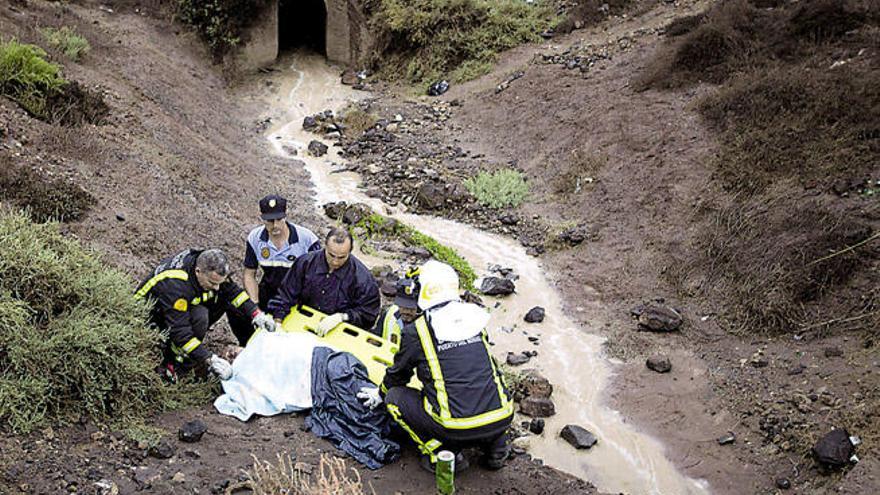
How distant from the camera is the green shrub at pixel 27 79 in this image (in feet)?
34.3

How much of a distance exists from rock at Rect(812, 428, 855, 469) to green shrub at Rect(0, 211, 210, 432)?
484 cm

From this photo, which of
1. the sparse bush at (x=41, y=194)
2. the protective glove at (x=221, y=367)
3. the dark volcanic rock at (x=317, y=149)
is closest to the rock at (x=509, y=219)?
the dark volcanic rock at (x=317, y=149)

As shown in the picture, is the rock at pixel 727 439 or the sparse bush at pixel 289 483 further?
the rock at pixel 727 439

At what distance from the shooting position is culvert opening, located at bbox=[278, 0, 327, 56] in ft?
68.5

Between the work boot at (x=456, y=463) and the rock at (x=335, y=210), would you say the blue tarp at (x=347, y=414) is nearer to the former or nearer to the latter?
the work boot at (x=456, y=463)

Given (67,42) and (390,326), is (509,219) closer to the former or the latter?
(390,326)

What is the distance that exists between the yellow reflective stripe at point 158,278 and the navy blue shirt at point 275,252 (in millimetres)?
1102

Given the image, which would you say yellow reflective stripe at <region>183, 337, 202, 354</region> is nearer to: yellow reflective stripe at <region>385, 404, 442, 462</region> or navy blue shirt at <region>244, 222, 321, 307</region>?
navy blue shirt at <region>244, 222, 321, 307</region>

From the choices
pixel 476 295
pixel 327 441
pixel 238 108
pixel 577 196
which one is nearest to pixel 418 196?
pixel 577 196

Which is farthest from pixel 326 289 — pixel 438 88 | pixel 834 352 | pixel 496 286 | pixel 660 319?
pixel 438 88

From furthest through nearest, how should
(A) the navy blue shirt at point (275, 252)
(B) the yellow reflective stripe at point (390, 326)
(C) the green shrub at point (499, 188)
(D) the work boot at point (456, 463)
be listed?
1. (C) the green shrub at point (499, 188)
2. (A) the navy blue shirt at point (275, 252)
3. (B) the yellow reflective stripe at point (390, 326)
4. (D) the work boot at point (456, 463)

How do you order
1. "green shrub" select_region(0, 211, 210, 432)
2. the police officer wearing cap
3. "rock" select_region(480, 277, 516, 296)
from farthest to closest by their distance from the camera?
1. "rock" select_region(480, 277, 516, 296)
2. the police officer wearing cap
3. "green shrub" select_region(0, 211, 210, 432)

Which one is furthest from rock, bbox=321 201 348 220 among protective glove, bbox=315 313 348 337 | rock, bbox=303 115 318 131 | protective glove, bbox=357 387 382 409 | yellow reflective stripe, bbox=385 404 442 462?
yellow reflective stripe, bbox=385 404 442 462

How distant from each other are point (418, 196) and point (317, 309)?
6872 millimetres
